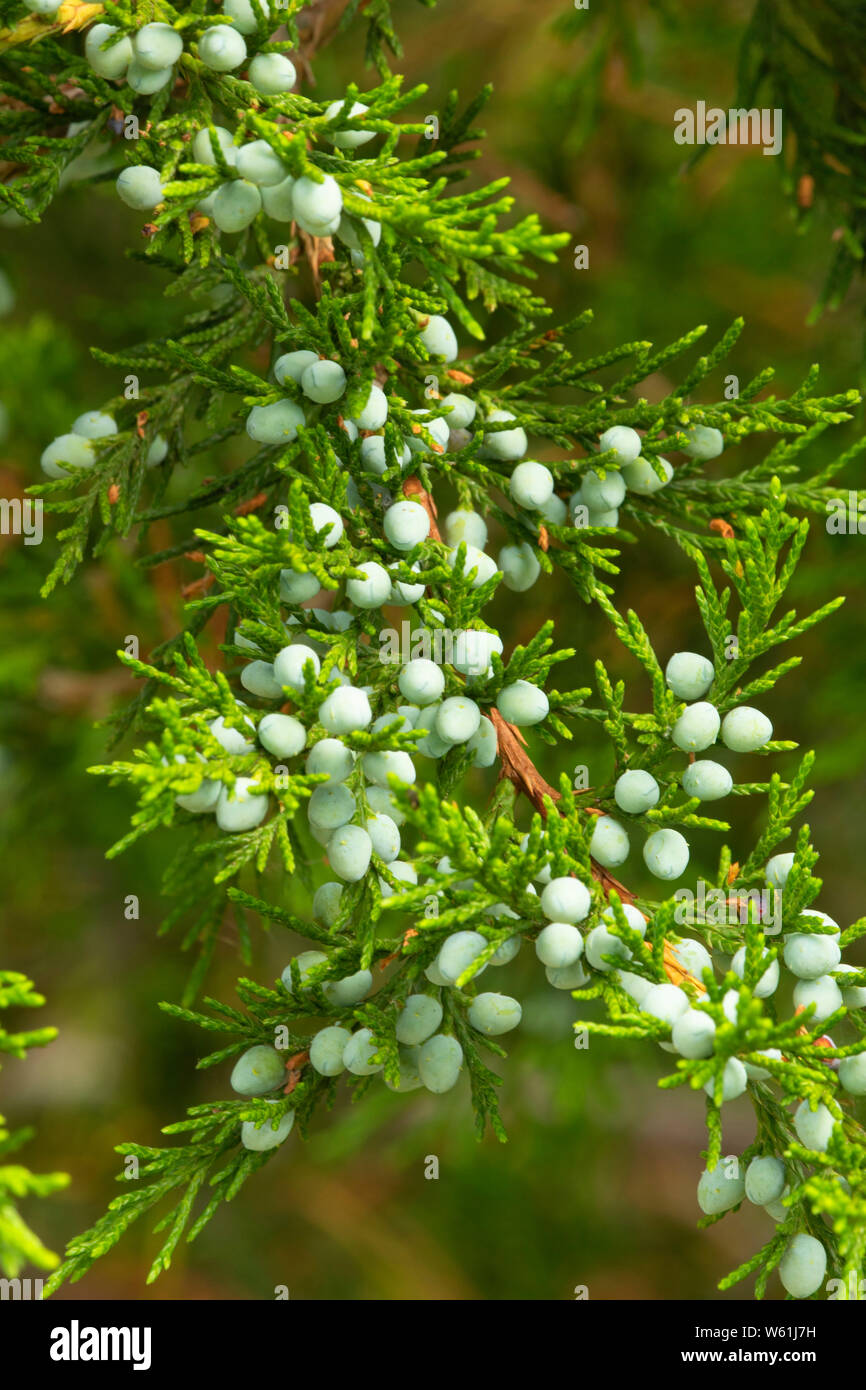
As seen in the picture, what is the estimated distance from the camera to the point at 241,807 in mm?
847

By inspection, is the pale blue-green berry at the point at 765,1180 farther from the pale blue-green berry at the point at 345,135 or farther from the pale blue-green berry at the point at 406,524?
the pale blue-green berry at the point at 345,135

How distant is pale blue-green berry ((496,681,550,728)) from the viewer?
0.96 meters

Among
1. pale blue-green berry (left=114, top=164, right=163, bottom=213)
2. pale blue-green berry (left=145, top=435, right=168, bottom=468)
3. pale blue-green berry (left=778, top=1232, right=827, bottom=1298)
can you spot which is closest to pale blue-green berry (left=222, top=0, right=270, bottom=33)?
pale blue-green berry (left=114, top=164, right=163, bottom=213)

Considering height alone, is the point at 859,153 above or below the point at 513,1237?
above

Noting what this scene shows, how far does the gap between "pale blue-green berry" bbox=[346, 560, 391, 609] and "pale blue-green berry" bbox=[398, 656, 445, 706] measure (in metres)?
0.06

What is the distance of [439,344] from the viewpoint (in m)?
1.06

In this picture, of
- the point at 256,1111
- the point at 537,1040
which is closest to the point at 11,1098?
the point at 537,1040

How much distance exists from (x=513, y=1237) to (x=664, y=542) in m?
1.82

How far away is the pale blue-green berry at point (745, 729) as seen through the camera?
96cm

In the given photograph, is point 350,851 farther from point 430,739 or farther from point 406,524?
point 406,524

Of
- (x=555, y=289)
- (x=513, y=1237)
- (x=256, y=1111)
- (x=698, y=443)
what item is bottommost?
(x=513, y=1237)
